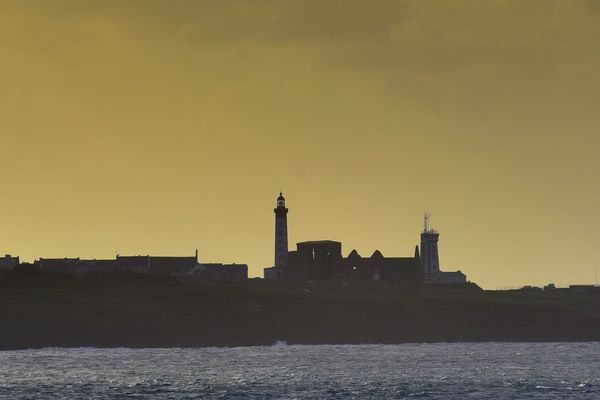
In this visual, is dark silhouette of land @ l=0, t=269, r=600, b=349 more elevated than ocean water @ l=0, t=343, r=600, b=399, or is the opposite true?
dark silhouette of land @ l=0, t=269, r=600, b=349

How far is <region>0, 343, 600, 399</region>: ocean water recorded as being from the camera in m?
97.4

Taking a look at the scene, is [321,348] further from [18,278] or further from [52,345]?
[18,278]

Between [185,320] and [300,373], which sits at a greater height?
[185,320]

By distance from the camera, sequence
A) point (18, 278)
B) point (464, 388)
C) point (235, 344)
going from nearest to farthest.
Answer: point (464, 388) < point (235, 344) < point (18, 278)

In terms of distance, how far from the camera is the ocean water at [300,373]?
3834 inches

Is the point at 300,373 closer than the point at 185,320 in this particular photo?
Yes

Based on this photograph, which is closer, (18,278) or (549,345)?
(549,345)

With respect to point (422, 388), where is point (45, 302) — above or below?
above

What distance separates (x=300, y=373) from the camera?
11669 centimetres

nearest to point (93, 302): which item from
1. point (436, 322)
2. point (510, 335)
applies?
point (436, 322)

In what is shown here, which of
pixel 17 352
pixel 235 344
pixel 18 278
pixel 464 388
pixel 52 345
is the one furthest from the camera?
pixel 18 278

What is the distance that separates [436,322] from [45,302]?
200ft

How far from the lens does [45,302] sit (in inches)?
7116

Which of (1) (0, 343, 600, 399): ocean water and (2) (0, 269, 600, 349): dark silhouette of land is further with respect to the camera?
(2) (0, 269, 600, 349): dark silhouette of land
